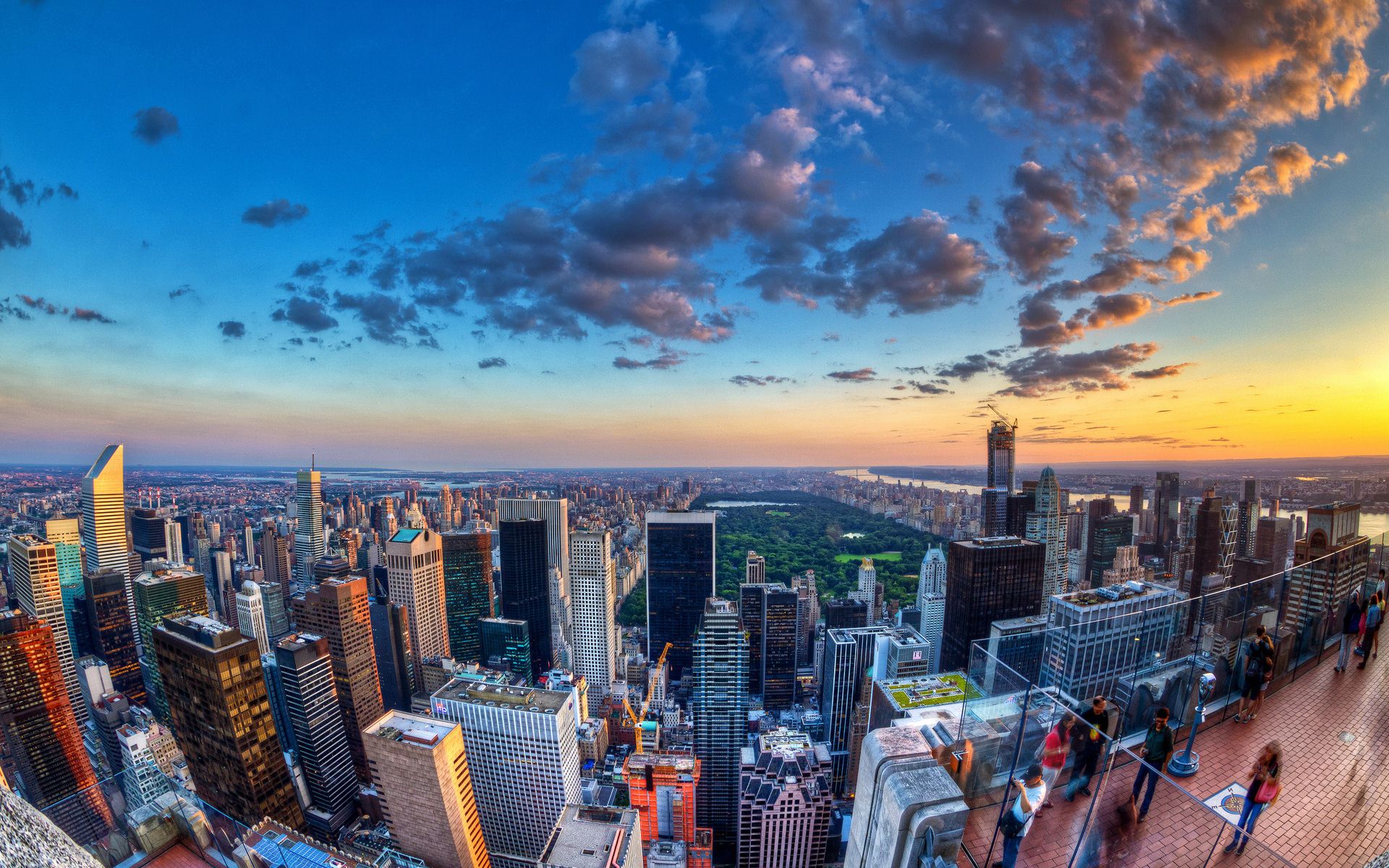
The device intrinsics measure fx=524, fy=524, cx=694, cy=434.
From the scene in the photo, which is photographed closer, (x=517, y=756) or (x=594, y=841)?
(x=594, y=841)

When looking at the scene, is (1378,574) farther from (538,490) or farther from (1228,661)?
(538,490)

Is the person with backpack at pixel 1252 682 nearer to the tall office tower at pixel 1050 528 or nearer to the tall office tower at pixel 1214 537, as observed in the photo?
the tall office tower at pixel 1214 537

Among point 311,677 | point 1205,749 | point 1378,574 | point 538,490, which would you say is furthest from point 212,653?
point 538,490

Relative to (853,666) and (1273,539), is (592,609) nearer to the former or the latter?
(853,666)

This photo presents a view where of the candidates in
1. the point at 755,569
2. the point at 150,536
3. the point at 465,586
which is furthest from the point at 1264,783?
the point at 150,536

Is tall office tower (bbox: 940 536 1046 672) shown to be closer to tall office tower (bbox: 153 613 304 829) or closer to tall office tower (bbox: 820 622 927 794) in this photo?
tall office tower (bbox: 820 622 927 794)

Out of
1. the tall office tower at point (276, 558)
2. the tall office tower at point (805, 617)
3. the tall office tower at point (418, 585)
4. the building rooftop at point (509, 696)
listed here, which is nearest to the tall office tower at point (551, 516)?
the tall office tower at point (418, 585)
